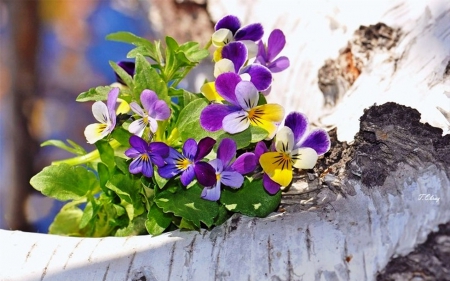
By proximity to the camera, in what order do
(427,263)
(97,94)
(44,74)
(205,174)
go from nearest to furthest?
(427,263) → (205,174) → (97,94) → (44,74)

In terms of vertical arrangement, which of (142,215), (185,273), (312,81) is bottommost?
(185,273)

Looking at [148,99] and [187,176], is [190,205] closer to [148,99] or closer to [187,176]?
[187,176]

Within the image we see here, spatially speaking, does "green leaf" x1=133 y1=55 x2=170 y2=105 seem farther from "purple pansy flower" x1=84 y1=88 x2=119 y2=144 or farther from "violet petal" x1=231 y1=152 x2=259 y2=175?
"violet petal" x1=231 y1=152 x2=259 y2=175

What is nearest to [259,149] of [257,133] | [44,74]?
[257,133]

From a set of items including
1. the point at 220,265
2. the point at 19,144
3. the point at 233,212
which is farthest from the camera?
the point at 19,144

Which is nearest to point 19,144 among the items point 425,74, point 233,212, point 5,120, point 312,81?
point 5,120

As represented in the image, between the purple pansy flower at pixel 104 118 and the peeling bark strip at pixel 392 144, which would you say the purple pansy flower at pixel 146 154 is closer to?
the purple pansy flower at pixel 104 118

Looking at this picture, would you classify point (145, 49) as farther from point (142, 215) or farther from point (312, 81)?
point (312, 81)
